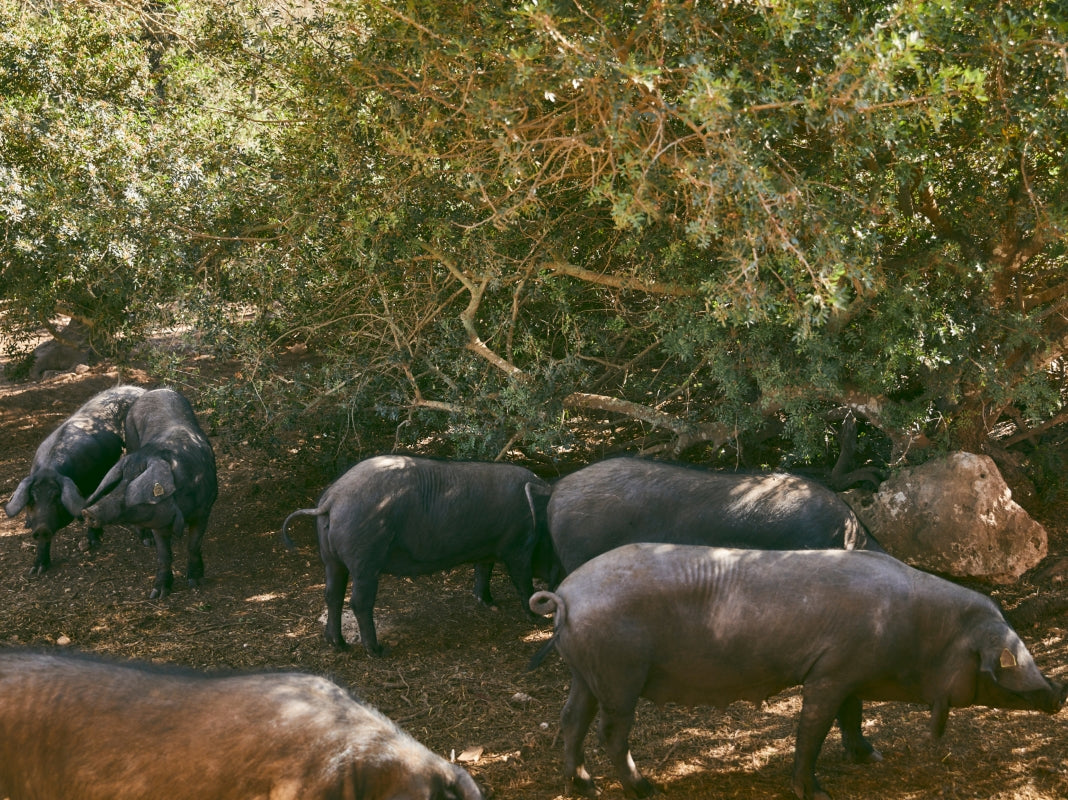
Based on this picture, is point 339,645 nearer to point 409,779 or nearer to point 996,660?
point 409,779

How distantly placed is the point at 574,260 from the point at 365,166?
5.93 ft

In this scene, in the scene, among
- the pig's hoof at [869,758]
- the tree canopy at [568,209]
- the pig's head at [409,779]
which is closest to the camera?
the pig's head at [409,779]

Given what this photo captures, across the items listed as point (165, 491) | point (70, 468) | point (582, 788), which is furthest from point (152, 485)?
point (582, 788)

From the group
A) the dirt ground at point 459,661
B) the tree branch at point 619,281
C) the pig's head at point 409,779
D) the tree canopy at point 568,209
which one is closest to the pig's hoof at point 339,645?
the dirt ground at point 459,661

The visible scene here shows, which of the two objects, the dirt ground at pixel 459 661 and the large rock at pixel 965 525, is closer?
the dirt ground at pixel 459 661

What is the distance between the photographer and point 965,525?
282 inches

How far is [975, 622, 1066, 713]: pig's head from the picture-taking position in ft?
15.5

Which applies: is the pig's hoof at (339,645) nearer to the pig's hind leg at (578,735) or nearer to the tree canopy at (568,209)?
the tree canopy at (568,209)

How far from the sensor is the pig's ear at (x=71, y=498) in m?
8.31

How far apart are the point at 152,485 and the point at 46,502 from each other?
115cm

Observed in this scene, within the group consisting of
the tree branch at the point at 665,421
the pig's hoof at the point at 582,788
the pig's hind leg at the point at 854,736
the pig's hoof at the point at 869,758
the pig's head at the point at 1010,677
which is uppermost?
the tree branch at the point at 665,421

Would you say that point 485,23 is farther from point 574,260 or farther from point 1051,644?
point 1051,644

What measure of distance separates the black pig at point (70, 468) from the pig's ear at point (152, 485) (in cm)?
70

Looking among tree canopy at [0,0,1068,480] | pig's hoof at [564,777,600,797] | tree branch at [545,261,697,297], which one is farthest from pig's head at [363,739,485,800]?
tree branch at [545,261,697,297]
